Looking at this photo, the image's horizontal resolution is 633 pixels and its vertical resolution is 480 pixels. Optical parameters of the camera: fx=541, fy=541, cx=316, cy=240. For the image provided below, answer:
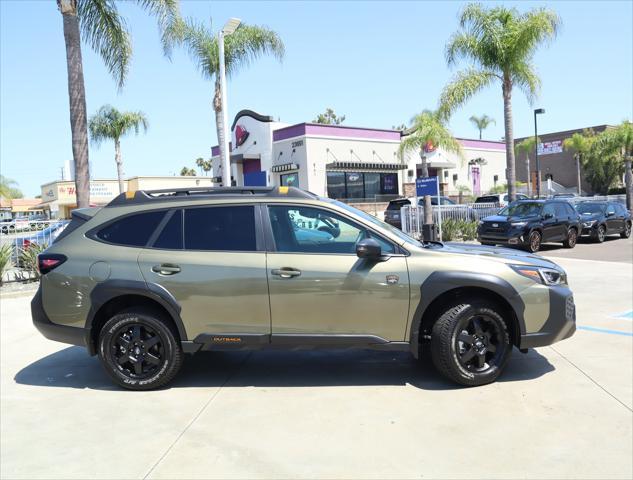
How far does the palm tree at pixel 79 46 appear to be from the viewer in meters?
12.4

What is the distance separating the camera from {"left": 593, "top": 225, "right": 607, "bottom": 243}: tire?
18891mm

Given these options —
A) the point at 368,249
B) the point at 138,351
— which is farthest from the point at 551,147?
the point at 138,351

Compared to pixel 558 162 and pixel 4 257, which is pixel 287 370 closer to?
pixel 4 257

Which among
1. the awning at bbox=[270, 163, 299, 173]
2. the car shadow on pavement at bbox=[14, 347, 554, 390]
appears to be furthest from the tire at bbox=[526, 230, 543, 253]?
the awning at bbox=[270, 163, 299, 173]

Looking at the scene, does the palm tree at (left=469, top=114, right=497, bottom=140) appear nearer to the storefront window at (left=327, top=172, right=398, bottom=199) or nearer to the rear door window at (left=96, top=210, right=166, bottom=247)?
the storefront window at (left=327, top=172, right=398, bottom=199)

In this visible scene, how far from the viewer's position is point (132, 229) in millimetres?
4961

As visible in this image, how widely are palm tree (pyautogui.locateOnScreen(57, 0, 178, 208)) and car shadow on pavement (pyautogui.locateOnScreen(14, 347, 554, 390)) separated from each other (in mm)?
7628

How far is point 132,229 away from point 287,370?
6.57 ft

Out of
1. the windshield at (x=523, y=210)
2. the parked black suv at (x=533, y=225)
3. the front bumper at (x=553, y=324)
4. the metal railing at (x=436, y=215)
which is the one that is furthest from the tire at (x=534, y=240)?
the front bumper at (x=553, y=324)

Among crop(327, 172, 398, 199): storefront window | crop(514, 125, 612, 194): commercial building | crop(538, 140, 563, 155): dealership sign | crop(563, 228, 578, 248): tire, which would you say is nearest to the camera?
crop(563, 228, 578, 248): tire

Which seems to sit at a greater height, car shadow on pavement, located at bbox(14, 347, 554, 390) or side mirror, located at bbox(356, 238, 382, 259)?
side mirror, located at bbox(356, 238, 382, 259)

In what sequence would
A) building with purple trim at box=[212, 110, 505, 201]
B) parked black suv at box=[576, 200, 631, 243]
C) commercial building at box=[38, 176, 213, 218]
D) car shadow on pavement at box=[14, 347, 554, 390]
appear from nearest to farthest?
car shadow on pavement at box=[14, 347, 554, 390] → parked black suv at box=[576, 200, 631, 243] → building with purple trim at box=[212, 110, 505, 201] → commercial building at box=[38, 176, 213, 218]

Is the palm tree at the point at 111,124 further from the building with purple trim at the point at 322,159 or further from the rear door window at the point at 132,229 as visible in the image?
the rear door window at the point at 132,229

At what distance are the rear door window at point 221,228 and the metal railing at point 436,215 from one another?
15306 mm
